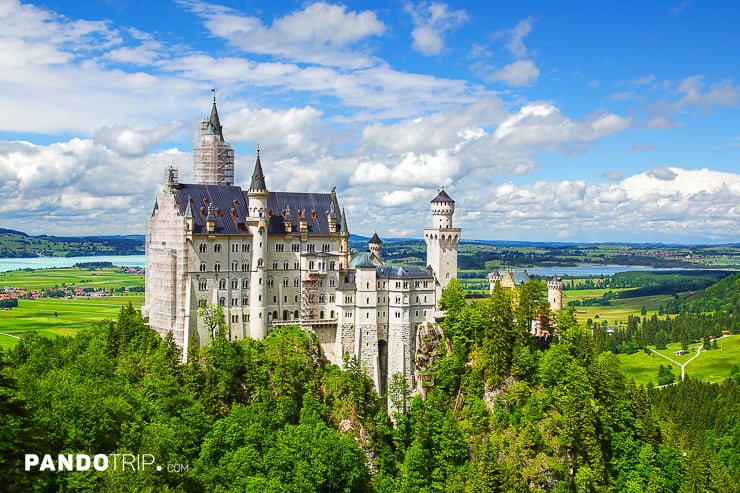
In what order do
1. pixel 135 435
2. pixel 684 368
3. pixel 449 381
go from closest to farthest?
pixel 135 435 < pixel 449 381 < pixel 684 368

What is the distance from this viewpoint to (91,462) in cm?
5450

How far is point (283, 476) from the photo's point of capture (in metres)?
75.7

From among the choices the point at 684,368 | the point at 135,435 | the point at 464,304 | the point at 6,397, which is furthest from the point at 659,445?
the point at 684,368

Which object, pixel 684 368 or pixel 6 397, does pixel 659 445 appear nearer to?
pixel 6 397

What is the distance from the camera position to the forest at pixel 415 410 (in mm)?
78438

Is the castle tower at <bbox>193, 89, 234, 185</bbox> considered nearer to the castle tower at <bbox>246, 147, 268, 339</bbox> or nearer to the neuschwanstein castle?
the neuschwanstein castle

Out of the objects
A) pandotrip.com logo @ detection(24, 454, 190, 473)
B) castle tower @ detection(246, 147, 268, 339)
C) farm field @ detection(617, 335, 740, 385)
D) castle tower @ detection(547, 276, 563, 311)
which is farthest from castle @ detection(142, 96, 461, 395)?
farm field @ detection(617, 335, 740, 385)

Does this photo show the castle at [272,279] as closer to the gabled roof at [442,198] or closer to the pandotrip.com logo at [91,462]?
the gabled roof at [442,198]

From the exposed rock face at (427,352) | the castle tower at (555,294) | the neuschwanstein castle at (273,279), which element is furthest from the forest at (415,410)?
the castle tower at (555,294)

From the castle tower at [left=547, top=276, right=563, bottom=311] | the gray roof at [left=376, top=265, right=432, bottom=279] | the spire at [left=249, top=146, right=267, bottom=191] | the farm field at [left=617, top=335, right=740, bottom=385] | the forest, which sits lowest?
the farm field at [left=617, top=335, right=740, bottom=385]

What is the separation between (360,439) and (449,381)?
47.2ft

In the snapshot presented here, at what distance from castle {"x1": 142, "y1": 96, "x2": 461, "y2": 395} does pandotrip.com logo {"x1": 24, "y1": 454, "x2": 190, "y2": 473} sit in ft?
109

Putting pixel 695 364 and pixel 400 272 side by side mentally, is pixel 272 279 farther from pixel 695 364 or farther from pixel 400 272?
pixel 695 364

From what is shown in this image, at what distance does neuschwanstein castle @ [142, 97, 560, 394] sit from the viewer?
94519 millimetres
